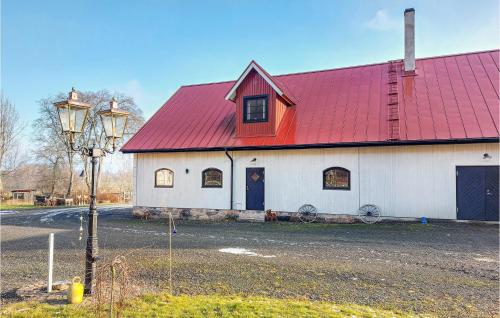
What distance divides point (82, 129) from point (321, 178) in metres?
9.92

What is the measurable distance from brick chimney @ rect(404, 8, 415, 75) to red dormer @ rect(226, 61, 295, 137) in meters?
5.73

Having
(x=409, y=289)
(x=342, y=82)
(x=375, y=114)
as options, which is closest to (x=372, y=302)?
(x=409, y=289)

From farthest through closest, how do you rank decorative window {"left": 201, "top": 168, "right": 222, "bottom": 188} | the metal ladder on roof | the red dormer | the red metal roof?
decorative window {"left": 201, "top": 168, "right": 222, "bottom": 188} → the red dormer → the metal ladder on roof → the red metal roof

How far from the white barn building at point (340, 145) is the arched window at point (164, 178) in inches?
2.8

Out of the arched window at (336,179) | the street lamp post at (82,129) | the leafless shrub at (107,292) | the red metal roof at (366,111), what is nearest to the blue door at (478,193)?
the red metal roof at (366,111)

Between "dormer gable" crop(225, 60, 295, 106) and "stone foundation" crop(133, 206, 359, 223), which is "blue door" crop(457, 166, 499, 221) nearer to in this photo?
"stone foundation" crop(133, 206, 359, 223)

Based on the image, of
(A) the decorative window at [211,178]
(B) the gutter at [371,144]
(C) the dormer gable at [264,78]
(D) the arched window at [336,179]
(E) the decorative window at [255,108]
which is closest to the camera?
(B) the gutter at [371,144]

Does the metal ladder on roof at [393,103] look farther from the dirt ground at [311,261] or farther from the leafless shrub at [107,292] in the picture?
the leafless shrub at [107,292]

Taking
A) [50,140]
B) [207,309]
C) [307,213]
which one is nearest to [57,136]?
[50,140]

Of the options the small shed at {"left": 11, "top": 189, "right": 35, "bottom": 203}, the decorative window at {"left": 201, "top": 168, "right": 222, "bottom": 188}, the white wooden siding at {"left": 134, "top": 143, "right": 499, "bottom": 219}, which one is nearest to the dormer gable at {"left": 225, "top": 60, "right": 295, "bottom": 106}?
the white wooden siding at {"left": 134, "top": 143, "right": 499, "bottom": 219}

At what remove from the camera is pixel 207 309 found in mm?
4629

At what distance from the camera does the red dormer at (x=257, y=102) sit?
1535 cm

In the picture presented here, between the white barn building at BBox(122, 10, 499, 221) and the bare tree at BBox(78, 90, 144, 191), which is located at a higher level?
the bare tree at BBox(78, 90, 144, 191)

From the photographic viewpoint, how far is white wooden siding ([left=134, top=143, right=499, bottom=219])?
12398 mm
